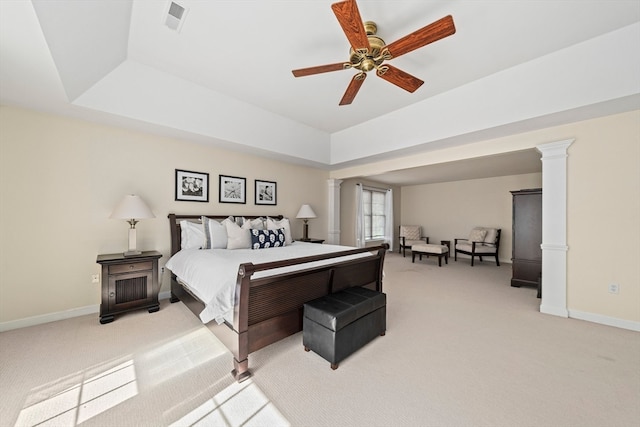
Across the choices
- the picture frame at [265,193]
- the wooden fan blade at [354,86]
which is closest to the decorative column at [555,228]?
the wooden fan blade at [354,86]

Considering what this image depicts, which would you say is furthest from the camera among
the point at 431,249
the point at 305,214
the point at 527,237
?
the point at 431,249

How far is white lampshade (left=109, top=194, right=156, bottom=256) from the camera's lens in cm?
293

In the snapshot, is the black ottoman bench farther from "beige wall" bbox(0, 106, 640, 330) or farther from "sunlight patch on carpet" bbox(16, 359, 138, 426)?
"beige wall" bbox(0, 106, 640, 330)

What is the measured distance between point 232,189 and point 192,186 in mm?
648

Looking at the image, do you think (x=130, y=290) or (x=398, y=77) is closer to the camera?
(x=398, y=77)

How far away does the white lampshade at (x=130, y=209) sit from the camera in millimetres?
2928

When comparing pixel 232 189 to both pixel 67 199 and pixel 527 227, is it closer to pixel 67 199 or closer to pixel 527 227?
pixel 67 199

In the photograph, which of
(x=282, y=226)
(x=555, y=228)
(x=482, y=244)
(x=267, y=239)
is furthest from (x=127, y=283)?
(x=482, y=244)

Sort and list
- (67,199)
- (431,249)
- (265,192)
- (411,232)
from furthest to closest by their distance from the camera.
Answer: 1. (411,232)
2. (431,249)
3. (265,192)
4. (67,199)

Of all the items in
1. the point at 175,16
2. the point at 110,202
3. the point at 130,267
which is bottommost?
the point at 130,267

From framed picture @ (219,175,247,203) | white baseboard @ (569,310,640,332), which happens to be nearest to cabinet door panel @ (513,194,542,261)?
white baseboard @ (569,310,640,332)

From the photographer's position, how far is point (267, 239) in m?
3.76

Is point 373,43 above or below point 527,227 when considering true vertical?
above

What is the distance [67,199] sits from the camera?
292cm
